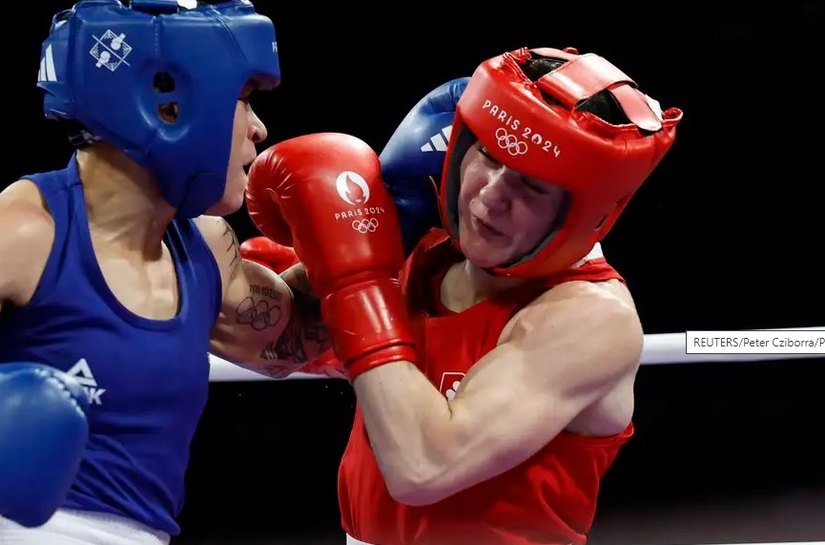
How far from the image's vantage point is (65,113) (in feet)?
5.28

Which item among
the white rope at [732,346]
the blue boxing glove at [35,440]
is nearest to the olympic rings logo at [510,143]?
the blue boxing glove at [35,440]

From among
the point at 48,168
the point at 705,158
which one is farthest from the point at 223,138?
the point at 705,158

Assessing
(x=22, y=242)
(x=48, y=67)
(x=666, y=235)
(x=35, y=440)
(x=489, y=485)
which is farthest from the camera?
(x=666, y=235)

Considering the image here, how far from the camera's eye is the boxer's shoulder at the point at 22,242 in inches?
59.2

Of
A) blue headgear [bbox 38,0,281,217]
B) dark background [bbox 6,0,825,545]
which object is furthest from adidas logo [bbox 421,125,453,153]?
dark background [bbox 6,0,825,545]

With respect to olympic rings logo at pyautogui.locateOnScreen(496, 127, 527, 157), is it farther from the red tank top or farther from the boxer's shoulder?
the boxer's shoulder

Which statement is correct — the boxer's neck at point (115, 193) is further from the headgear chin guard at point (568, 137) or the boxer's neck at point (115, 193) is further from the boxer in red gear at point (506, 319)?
the headgear chin guard at point (568, 137)

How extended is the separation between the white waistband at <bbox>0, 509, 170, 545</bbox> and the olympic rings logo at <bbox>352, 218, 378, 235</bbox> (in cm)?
56

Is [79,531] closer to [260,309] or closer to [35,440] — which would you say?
[35,440]

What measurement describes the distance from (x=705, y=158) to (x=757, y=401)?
106cm

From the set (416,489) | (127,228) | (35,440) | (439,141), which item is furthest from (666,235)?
(35,440)

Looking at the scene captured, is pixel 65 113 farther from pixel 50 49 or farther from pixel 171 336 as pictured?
pixel 171 336

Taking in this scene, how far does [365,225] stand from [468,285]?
222 mm

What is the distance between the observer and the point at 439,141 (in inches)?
73.7
